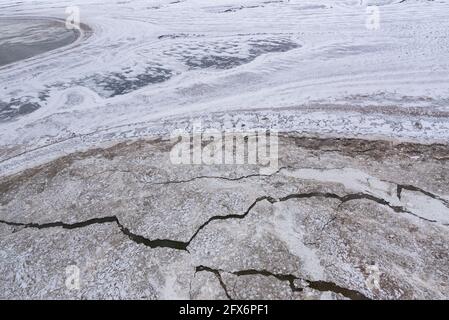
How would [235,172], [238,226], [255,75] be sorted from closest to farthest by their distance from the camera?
1. [238,226]
2. [235,172]
3. [255,75]

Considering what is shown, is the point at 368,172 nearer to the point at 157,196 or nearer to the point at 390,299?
the point at 390,299

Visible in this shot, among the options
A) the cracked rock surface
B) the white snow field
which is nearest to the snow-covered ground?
the white snow field

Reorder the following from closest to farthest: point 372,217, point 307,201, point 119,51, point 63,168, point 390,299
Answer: point 390,299, point 372,217, point 307,201, point 63,168, point 119,51

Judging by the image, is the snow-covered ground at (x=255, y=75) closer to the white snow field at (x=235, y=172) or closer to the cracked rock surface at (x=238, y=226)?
the white snow field at (x=235, y=172)

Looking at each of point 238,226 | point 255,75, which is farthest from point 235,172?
point 255,75

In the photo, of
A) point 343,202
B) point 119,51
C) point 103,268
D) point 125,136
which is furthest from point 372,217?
point 119,51

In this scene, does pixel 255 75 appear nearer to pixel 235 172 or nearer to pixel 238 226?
pixel 235 172
